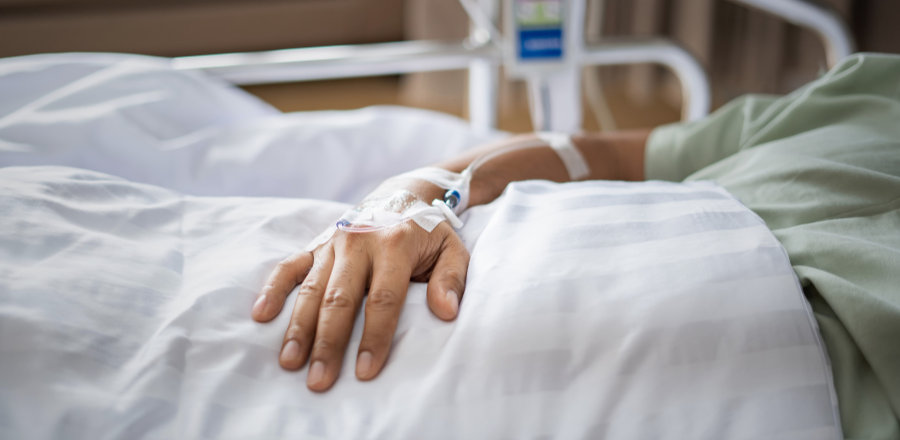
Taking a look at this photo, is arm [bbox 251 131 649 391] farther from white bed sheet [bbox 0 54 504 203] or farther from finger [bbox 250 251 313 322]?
white bed sheet [bbox 0 54 504 203]

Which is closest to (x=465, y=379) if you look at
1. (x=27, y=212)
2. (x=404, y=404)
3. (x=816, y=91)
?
(x=404, y=404)

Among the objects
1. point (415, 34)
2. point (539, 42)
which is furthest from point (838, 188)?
point (415, 34)

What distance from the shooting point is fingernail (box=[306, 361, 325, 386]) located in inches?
16.3

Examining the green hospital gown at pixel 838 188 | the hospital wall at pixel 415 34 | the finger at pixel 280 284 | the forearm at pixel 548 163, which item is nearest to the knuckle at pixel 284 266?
the finger at pixel 280 284

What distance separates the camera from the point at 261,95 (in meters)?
3.07

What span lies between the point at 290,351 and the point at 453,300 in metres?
0.13

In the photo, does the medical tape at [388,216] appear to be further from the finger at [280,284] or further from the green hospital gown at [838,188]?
the green hospital gown at [838,188]

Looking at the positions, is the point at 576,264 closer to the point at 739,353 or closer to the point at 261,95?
the point at 739,353

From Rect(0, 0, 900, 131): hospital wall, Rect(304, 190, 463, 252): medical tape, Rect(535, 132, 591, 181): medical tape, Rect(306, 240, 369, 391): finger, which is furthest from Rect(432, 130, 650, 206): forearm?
Rect(0, 0, 900, 131): hospital wall

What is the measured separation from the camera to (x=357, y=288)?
48 cm

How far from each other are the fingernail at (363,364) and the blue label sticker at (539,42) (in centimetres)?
85

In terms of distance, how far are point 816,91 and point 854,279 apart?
0.33 m

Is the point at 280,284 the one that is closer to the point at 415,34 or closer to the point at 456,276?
the point at 456,276

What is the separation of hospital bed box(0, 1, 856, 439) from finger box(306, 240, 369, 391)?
0.04ft
